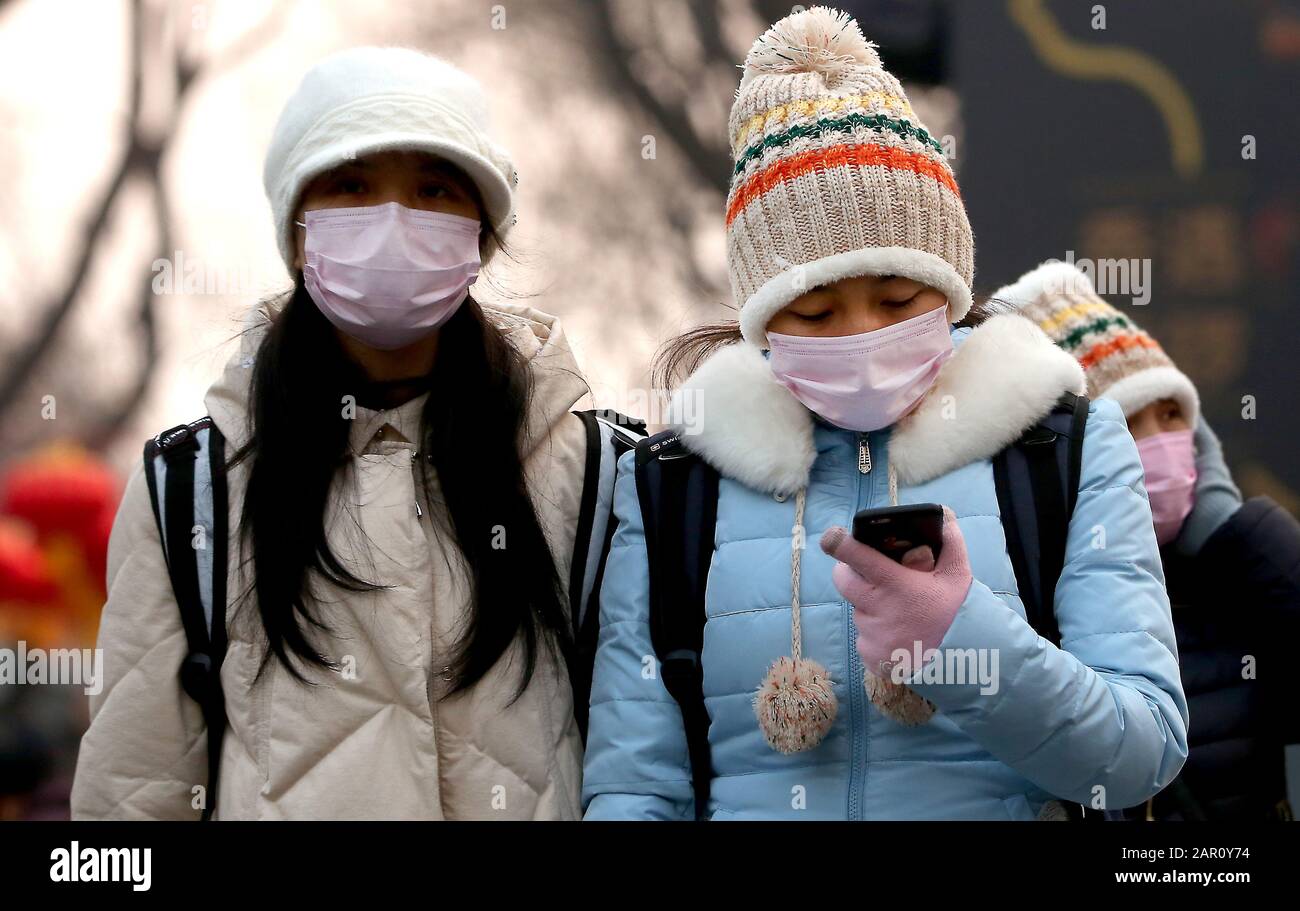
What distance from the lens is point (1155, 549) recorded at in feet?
8.25

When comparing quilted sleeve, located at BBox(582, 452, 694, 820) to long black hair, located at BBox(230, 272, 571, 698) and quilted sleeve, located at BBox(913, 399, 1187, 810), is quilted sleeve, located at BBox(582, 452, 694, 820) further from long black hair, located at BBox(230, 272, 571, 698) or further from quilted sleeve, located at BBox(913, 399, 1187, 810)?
quilted sleeve, located at BBox(913, 399, 1187, 810)

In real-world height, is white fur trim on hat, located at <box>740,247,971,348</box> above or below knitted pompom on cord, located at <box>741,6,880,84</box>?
below

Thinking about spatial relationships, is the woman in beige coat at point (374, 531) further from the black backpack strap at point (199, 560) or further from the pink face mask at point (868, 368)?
the pink face mask at point (868, 368)

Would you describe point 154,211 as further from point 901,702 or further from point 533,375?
point 901,702

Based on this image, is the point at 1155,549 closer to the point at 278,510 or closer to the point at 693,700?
the point at 693,700

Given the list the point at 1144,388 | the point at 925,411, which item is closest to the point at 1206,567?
the point at 1144,388

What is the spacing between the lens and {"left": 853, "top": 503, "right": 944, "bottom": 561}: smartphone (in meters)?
2.26

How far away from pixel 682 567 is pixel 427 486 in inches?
21.5

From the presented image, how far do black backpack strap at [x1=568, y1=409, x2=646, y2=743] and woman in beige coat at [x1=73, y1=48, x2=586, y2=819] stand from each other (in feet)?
0.09

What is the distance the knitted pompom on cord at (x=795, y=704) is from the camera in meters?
2.42

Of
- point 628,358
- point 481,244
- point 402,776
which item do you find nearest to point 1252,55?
point 628,358

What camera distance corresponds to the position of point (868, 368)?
A: 8.55 ft

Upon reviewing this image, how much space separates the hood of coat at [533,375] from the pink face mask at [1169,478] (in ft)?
5.82

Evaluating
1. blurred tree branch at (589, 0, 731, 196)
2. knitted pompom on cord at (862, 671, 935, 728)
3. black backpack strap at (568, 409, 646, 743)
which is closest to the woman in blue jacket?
knitted pompom on cord at (862, 671, 935, 728)
